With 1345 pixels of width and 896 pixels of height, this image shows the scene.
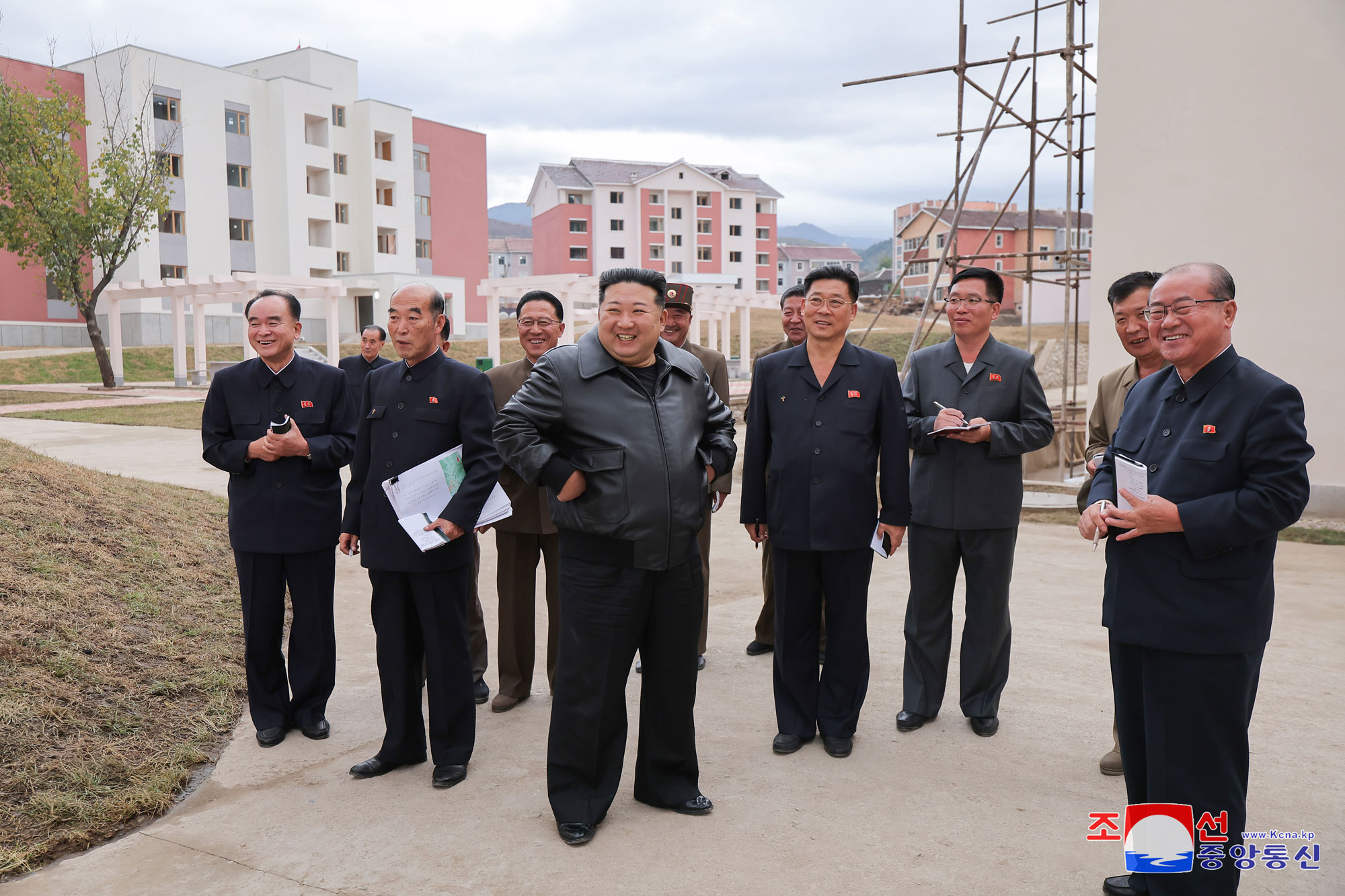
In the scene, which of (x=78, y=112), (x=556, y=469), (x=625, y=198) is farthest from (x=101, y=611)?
(x=625, y=198)

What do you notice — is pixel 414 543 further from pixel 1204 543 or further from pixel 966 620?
pixel 1204 543

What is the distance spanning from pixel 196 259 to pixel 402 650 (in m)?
38.9

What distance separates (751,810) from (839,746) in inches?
25.5

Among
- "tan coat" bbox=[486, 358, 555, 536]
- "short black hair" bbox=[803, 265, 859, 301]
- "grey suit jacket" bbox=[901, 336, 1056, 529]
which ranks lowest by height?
"tan coat" bbox=[486, 358, 555, 536]

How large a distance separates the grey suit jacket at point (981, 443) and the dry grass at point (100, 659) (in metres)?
3.33

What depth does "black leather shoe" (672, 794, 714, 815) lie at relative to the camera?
3.44 metres

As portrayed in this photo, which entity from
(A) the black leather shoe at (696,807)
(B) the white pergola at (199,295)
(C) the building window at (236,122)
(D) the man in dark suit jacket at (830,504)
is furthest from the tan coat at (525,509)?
(C) the building window at (236,122)

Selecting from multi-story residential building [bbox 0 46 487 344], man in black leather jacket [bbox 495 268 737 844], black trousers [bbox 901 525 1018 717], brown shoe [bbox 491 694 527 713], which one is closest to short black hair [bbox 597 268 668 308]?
man in black leather jacket [bbox 495 268 737 844]

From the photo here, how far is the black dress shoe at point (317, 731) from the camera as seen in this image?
13.9ft

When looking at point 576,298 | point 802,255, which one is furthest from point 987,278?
point 802,255

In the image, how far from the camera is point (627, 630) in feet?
11.0

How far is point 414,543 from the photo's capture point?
3.74m

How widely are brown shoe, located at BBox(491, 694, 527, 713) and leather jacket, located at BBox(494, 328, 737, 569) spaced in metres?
1.51

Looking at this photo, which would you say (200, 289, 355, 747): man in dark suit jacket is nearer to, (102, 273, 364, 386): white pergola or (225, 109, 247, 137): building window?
(102, 273, 364, 386): white pergola
